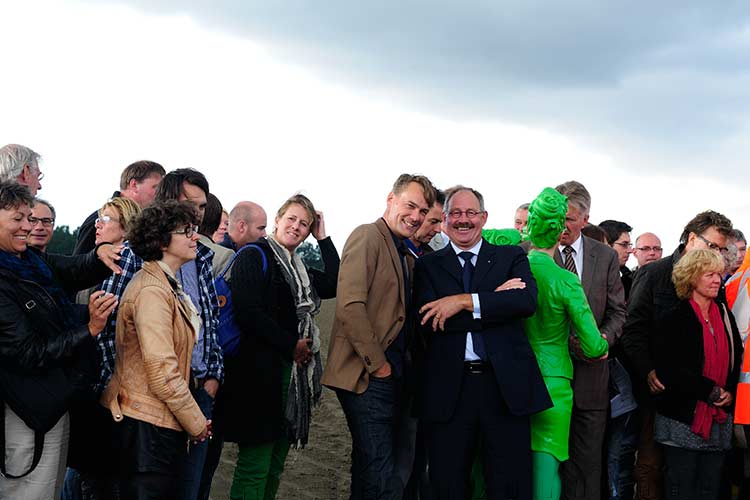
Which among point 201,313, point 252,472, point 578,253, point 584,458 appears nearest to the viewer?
point 201,313

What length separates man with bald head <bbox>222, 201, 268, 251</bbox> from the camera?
5969mm

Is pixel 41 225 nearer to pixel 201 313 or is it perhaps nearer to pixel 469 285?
pixel 201 313

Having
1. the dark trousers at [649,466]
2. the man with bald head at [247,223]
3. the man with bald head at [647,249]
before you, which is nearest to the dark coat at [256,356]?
the man with bald head at [247,223]

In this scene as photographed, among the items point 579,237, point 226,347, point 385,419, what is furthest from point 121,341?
point 579,237

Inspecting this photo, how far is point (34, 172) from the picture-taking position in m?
4.60

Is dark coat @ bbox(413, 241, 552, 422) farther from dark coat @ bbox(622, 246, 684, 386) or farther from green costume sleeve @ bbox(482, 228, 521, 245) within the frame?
dark coat @ bbox(622, 246, 684, 386)

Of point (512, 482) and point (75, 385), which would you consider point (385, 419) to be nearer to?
point (512, 482)

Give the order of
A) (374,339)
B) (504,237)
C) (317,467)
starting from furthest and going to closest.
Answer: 1. (317,467)
2. (504,237)
3. (374,339)

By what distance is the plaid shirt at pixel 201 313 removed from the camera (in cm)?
399

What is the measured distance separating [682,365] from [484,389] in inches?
66.7

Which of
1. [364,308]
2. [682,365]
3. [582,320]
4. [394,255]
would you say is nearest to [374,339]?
[364,308]

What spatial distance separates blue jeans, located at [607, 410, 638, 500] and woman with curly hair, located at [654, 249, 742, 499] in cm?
44

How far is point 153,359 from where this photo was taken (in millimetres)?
3621

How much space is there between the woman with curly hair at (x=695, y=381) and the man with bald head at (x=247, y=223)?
10.0 ft
